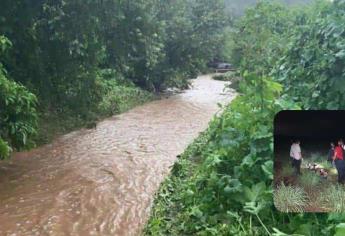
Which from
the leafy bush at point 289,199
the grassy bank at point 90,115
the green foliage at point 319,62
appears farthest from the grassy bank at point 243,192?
the grassy bank at point 90,115

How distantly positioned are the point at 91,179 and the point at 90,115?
20.6 feet

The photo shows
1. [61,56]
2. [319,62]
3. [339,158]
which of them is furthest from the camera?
[61,56]

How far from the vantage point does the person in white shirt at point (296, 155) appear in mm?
1891

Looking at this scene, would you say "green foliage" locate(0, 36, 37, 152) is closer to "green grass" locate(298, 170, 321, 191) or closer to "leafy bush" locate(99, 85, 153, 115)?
"green grass" locate(298, 170, 321, 191)

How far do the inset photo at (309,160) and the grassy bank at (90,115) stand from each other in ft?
31.0

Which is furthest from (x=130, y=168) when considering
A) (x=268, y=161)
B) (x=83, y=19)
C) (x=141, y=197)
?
(x=268, y=161)

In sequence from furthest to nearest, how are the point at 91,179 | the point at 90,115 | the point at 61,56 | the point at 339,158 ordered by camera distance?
the point at 90,115 < the point at 61,56 < the point at 91,179 < the point at 339,158

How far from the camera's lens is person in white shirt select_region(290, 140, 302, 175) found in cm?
189

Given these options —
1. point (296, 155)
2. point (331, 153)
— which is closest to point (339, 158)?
point (331, 153)

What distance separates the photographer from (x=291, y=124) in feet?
6.17

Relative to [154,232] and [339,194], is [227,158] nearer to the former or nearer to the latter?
[154,232]

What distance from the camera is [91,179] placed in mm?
8125

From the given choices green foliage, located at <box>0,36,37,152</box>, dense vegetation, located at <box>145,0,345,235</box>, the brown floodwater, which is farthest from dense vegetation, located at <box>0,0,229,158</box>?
dense vegetation, located at <box>145,0,345,235</box>

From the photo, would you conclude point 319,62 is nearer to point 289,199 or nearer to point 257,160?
point 257,160
